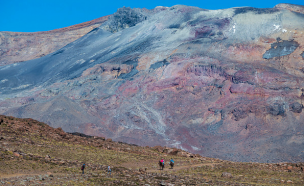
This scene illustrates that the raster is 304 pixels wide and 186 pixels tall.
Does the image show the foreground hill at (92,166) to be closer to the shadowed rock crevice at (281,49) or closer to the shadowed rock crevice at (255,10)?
the shadowed rock crevice at (281,49)

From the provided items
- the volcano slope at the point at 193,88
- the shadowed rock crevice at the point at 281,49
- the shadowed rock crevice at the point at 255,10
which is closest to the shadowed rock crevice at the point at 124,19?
the volcano slope at the point at 193,88

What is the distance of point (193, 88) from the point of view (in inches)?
3967

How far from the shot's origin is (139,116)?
9581 cm

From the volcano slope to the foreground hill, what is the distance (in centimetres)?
4412

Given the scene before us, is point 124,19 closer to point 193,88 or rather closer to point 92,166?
point 193,88

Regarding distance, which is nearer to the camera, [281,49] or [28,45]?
[281,49]

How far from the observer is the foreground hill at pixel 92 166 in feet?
71.6

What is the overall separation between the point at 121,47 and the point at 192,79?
121 feet

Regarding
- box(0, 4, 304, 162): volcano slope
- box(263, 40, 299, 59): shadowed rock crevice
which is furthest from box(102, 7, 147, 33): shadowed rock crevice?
box(263, 40, 299, 59): shadowed rock crevice

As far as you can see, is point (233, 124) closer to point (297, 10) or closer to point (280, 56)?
point (280, 56)

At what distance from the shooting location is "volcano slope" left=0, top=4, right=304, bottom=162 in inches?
3406

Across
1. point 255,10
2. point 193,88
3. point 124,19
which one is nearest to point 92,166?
point 193,88

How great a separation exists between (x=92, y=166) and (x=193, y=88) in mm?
74537

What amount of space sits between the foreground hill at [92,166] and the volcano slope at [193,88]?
44125mm
